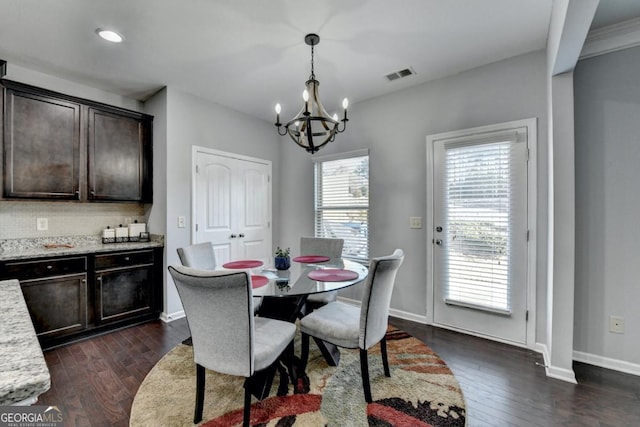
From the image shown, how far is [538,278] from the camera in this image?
2629 mm

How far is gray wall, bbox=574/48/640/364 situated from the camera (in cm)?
227

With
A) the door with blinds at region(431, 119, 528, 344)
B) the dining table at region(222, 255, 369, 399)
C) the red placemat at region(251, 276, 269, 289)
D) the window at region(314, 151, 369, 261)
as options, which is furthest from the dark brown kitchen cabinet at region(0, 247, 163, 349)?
the door with blinds at region(431, 119, 528, 344)

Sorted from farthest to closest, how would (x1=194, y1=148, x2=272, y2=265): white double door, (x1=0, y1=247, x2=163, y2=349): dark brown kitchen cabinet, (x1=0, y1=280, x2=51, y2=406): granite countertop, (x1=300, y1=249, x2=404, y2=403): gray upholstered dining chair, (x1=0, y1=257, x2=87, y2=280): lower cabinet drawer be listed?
(x1=194, y1=148, x2=272, y2=265): white double door < (x1=0, y1=247, x2=163, y2=349): dark brown kitchen cabinet < (x1=0, y1=257, x2=87, y2=280): lower cabinet drawer < (x1=300, y1=249, x2=404, y2=403): gray upholstered dining chair < (x1=0, y1=280, x2=51, y2=406): granite countertop

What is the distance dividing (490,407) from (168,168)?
3.58 meters

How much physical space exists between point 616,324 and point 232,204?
157 inches

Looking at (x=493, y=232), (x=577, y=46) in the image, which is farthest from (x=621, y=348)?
(x=577, y=46)

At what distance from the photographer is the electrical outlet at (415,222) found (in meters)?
3.26

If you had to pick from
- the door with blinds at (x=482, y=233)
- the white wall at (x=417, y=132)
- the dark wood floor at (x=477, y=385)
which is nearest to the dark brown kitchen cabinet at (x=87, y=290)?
the dark wood floor at (x=477, y=385)

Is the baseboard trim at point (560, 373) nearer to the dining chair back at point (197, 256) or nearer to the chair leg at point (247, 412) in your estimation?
the chair leg at point (247, 412)

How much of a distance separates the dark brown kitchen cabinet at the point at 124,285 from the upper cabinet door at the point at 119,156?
27.4 inches

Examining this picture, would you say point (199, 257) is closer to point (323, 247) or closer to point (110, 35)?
point (323, 247)

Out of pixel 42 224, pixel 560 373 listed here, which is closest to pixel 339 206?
pixel 560 373

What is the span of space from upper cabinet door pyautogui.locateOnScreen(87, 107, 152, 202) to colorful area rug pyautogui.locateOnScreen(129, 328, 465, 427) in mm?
1970

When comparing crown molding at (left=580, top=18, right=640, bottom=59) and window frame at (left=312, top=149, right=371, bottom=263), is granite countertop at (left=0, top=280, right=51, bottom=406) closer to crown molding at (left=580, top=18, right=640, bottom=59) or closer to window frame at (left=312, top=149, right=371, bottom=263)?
window frame at (left=312, top=149, right=371, bottom=263)
